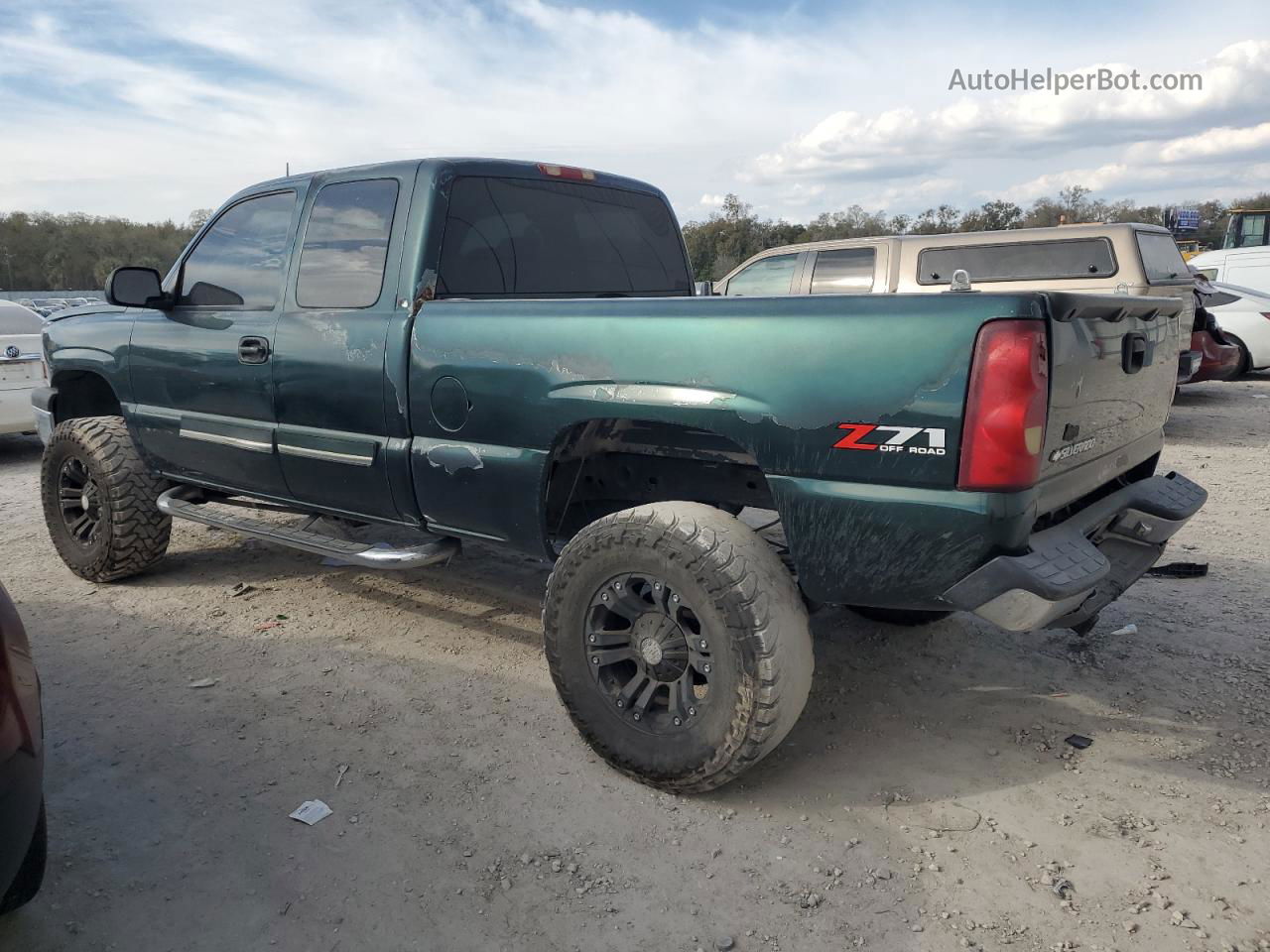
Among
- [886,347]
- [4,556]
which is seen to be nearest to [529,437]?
[886,347]

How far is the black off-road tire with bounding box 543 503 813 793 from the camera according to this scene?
2.68 m

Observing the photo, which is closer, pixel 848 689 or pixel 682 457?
pixel 682 457

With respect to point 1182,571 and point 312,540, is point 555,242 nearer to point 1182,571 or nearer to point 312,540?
point 312,540

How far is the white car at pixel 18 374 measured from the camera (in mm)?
8375

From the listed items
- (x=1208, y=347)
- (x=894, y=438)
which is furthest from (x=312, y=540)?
(x=1208, y=347)

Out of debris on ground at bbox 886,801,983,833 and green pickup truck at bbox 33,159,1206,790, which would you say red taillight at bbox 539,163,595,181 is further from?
debris on ground at bbox 886,801,983,833

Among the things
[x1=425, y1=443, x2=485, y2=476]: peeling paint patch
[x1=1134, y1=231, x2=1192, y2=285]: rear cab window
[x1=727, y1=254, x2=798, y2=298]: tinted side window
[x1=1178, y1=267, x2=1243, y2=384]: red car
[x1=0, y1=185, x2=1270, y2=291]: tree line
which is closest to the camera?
[x1=425, y1=443, x2=485, y2=476]: peeling paint patch

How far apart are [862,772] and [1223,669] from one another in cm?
174

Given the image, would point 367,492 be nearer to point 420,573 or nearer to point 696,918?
point 420,573

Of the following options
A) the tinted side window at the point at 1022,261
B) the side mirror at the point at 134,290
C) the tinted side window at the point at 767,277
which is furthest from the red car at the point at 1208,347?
the side mirror at the point at 134,290

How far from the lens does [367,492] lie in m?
3.74

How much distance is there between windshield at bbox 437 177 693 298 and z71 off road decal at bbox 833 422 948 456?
179cm

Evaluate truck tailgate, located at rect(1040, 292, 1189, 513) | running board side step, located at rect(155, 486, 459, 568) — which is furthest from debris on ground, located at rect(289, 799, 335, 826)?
truck tailgate, located at rect(1040, 292, 1189, 513)

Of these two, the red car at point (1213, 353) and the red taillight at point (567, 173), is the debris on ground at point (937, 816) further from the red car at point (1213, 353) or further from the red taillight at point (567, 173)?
the red car at point (1213, 353)
